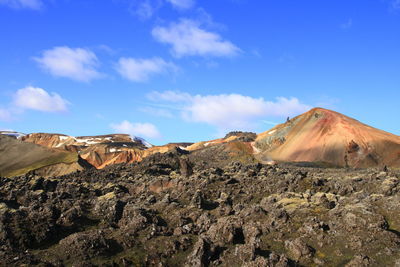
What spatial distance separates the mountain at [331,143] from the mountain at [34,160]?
3801 centimetres

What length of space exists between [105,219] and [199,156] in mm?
49001

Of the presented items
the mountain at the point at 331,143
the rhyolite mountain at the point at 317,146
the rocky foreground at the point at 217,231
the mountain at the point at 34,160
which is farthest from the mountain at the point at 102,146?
the rocky foreground at the point at 217,231

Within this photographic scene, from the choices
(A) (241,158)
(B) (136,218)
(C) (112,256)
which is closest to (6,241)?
(C) (112,256)

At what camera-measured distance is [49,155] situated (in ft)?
291

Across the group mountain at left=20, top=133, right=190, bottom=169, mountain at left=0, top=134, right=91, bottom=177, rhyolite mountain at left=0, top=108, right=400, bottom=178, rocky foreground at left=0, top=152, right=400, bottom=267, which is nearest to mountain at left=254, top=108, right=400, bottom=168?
rhyolite mountain at left=0, top=108, right=400, bottom=178

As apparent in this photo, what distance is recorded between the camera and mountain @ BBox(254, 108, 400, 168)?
205 feet

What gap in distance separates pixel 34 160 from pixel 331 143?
6252cm

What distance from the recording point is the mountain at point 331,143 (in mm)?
62469

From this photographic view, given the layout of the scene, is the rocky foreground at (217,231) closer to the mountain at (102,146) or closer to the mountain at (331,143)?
the mountain at (331,143)

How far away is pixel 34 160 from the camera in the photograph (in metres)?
88.3

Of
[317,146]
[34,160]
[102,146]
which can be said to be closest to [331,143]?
[317,146]

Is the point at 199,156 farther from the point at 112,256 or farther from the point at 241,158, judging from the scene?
the point at 112,256

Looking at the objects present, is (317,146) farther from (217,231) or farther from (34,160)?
(34,160)

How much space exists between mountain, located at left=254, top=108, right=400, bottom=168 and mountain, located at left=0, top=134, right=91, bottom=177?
38.0 meters
